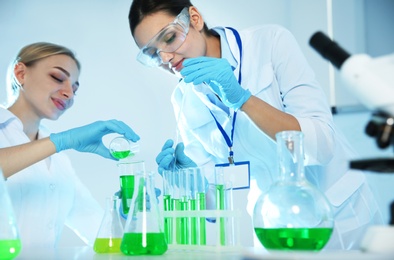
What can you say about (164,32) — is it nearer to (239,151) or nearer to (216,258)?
(239,151)

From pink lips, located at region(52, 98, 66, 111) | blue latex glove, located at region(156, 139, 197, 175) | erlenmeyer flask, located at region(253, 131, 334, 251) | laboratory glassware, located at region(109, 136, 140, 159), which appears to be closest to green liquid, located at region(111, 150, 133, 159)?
laboratory glassware, located at region(109, 136, 140, 159)

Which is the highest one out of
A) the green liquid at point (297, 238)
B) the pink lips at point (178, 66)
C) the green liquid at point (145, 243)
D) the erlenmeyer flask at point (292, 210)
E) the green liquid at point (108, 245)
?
the pink lips at point (178, 66)

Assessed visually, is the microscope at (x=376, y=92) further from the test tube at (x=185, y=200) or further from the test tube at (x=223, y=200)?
the test tube at (x=185, y=200)

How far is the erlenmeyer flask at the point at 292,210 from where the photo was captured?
1021mm

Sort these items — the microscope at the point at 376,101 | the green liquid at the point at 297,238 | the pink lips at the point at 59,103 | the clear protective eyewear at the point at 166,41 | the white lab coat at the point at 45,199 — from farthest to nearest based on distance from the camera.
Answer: the pink lips at the point at 59,103, the white lab coat at the point at 45,199, the clear protective eyewear at the point at 166,41, the green liquid at the point at 297,238, the microscope at the point at 376,101

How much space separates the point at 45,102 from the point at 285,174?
1940 millimetres

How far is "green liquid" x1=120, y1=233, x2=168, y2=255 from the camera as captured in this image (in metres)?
1.24

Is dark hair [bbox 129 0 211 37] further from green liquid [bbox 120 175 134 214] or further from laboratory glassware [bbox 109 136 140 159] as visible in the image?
green liquid [bbox 120 175 134 214]

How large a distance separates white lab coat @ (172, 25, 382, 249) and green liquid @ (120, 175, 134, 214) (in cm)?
43

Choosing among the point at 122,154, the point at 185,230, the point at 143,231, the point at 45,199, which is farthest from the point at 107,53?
the point at 143,231

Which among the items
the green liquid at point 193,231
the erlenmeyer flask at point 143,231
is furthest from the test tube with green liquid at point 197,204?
the erlenmeyer flask at point 143,231

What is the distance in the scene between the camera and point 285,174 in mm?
1083

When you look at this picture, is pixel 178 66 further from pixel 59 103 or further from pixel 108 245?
pixel 59 103

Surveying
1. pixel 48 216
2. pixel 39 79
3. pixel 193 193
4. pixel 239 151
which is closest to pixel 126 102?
pixel 39 79
